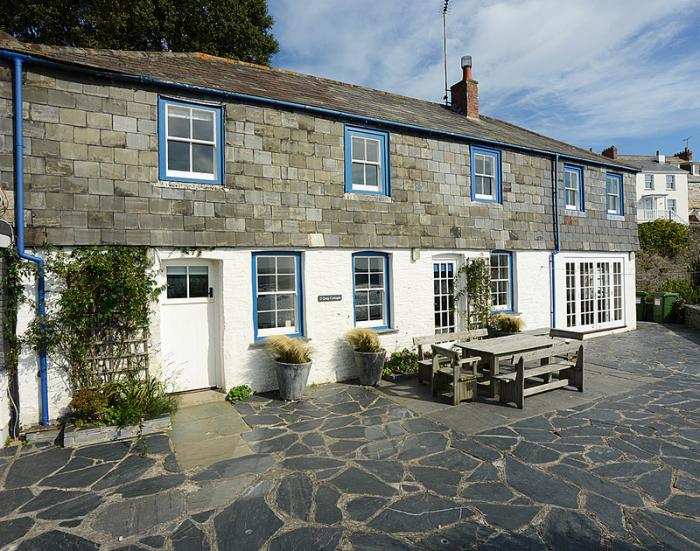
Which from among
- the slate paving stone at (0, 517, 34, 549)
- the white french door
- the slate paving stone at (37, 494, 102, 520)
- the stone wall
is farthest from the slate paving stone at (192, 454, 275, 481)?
the stone wall

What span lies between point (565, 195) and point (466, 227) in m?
4.80

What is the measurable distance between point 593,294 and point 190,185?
13.2 metres

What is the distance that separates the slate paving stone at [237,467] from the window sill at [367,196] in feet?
18.7

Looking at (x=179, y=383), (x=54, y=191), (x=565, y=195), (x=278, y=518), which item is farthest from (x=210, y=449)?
(x=565, y=195)

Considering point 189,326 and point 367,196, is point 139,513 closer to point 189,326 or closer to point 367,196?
point 189,326

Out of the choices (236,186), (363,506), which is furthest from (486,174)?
(363,506)

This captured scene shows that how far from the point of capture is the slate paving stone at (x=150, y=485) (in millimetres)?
4730

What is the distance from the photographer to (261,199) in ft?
27.7

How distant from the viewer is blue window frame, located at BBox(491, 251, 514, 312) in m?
12.0

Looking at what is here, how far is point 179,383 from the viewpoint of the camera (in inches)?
316

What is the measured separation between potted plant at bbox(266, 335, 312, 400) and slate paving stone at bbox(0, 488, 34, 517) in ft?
12.9

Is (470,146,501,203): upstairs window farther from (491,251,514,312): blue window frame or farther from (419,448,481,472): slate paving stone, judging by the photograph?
(419,448,481,472): slate paving stone

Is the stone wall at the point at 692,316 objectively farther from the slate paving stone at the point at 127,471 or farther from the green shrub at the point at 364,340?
the slate paving stone at the point at 127,471

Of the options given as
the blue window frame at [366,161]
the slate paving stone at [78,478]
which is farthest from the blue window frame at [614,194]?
the slate paving stone at [78,478]
